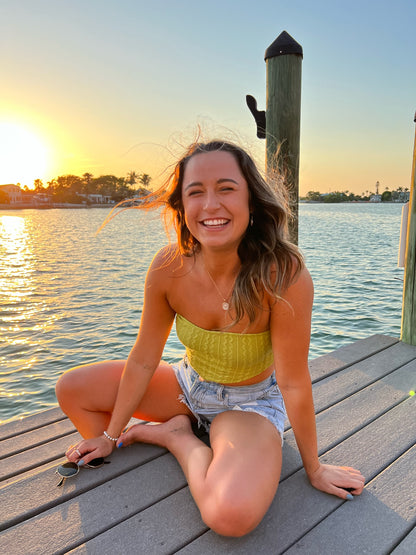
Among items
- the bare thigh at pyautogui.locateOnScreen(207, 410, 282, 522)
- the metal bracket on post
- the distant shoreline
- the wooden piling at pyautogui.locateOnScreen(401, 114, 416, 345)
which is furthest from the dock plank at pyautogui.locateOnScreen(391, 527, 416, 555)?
the distant shoreline

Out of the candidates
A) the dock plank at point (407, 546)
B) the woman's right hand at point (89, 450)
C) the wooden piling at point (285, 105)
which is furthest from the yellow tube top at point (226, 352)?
the wooden piling at point (285, 105)

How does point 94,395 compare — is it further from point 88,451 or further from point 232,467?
point 232,467

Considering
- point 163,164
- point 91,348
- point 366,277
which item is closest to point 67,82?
point 366,277

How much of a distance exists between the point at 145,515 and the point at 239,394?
2.03 ft

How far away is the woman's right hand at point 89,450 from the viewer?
1947mm

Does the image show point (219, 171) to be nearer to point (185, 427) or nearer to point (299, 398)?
point (299, 398)

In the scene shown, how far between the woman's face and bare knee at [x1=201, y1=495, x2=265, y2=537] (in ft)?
3.02

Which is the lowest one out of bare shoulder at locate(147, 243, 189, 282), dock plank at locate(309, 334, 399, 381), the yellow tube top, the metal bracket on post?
dock plank at locate(309, 334, 399, 381)

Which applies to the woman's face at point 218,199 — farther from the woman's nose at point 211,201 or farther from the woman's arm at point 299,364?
the woman's arm at point 299,364

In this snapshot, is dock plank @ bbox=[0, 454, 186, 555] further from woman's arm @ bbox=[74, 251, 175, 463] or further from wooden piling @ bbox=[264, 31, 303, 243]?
wooden piling @ bbox=[264, 31, 303, 243]

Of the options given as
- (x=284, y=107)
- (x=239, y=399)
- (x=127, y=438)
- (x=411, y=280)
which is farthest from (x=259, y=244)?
(x=411, y=280)

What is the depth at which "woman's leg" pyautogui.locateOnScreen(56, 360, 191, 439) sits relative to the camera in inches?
83.3

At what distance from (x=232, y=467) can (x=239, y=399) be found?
0.38 metres

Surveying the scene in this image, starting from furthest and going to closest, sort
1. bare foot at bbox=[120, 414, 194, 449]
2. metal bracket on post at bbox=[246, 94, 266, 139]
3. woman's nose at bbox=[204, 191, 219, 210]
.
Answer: metal bracket on post at bbox=[246, 94, 266, 139], bare foot at bbox=[120, 414, 194, 449], woman's nose at bbox=[204, 191, 219, 210]
